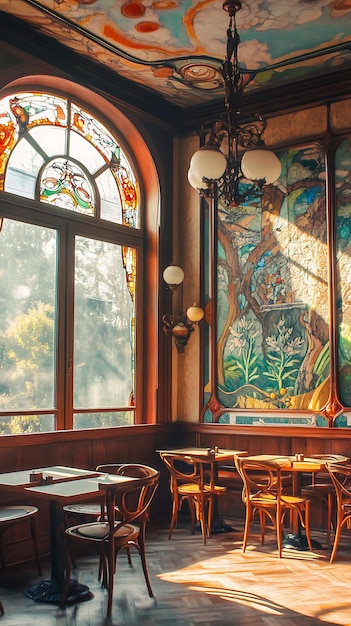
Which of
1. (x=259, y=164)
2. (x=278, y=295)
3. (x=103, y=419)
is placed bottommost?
(x=103, y=419)

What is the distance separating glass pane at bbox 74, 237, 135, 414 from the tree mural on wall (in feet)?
3.27

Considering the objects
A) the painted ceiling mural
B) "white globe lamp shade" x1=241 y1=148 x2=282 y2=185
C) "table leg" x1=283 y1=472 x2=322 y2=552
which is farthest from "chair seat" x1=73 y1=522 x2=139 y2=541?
the painted ceiling mural

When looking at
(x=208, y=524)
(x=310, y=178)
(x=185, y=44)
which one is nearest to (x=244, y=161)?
(x=185, y=44)

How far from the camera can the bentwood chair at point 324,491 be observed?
5734mm

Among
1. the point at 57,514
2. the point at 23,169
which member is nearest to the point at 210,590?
the point at 57,514

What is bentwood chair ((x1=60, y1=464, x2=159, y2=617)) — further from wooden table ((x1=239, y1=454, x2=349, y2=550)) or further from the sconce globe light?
the sconce globe light

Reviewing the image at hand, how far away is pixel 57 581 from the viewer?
443cm

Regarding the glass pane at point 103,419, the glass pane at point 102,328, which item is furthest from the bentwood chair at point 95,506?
the glass pane at point 102,328

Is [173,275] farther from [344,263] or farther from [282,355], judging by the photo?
[344,263]

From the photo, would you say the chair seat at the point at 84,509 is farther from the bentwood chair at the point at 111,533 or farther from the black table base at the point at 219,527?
the black table base at the point at 219,527

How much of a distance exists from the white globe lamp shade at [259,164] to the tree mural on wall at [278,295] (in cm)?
223

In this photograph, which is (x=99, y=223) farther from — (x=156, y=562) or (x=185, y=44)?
(x=156, y=562)

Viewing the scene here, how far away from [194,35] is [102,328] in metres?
2.85

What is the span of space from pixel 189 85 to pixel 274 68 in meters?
0.92
